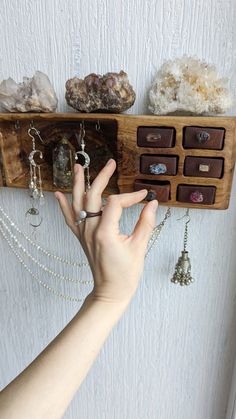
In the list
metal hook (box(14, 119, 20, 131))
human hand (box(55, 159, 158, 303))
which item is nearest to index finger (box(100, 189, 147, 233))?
human hand (box(55, 159, 158, 303))

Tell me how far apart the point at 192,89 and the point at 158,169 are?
4.0 inches

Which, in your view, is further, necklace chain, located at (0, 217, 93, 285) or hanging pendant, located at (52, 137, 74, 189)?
necklace chain, located at (0, 217, 93, 285)

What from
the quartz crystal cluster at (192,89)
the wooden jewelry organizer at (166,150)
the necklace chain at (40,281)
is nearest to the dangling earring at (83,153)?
the wooden jewelry organizer at (166,150)

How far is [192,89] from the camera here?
399mm

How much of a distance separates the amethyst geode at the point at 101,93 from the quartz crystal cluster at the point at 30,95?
32 mm

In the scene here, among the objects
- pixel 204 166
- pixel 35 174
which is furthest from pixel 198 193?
pixel 35 174

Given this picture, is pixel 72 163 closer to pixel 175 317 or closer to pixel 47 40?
pixel 47 40

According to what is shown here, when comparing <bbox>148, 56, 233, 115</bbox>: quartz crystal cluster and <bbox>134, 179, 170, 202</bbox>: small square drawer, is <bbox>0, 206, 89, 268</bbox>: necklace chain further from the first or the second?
<bbox>148, 56, 233, 115</bbox>: quartz crystal cluster

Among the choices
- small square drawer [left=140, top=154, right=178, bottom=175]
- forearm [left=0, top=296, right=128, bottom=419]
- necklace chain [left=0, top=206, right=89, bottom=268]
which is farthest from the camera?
necklace chain [left=0, top=206, right=89, bottom=268]

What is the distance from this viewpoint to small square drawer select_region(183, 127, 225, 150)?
40 cm

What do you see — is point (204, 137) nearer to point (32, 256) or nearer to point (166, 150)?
point (166, 150)

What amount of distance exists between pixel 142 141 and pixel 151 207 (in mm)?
90

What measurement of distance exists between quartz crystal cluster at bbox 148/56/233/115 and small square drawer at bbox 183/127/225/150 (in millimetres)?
25

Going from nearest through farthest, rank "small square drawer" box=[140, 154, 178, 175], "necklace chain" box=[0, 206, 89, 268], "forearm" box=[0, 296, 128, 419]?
"forearm" box=[0, 296, 128, 419], "small square drawer" box=[140, 154, 178, 175], "necklace chain" box=[0, 206, 89, 268]
